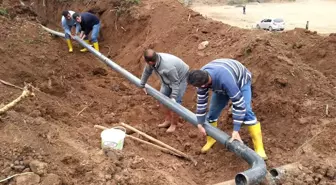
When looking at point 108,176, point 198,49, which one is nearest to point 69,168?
point 108,176

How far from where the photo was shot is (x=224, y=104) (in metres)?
5.85

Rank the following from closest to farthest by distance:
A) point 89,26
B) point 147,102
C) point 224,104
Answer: point 224,104 < point 147,102 < point 89,26

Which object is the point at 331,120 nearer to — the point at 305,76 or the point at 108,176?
the point at 305,76

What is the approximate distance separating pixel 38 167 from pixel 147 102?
422 cm

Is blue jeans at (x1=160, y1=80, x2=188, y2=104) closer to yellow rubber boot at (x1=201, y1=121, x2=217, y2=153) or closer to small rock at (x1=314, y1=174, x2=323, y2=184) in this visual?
yellow rubber boot at (x1=201, y1=121, x2=217, y2=153)

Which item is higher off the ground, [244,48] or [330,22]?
[244,48]

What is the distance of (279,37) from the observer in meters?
8.66

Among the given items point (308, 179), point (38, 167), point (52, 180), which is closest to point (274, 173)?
point (308, 179)

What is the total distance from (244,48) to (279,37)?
1278 mm

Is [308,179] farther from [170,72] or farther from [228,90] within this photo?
[170,72]

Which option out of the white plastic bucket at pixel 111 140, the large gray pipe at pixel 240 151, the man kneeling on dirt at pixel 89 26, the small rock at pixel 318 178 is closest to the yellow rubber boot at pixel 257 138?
the large gray pipe at pixel 240 151

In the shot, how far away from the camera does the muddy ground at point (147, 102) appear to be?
4.72 metres

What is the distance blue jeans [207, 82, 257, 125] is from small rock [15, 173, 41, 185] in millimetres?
2840

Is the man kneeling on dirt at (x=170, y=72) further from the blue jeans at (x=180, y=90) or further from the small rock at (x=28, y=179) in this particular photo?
the small rock at (x=28, y=179)
